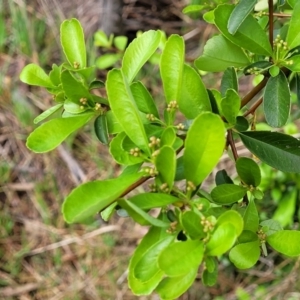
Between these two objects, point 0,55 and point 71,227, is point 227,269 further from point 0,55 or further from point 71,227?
point 0,55

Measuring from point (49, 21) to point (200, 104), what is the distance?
186 cm

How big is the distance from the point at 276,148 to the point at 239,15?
14 centimetres

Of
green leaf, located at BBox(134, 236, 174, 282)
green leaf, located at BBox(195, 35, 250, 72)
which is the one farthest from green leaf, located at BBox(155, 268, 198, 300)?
green leaf, located at BBox(195, 35, 250, 72)

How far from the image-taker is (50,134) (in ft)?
1.65

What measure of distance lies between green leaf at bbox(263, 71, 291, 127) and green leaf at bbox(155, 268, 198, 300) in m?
0.20

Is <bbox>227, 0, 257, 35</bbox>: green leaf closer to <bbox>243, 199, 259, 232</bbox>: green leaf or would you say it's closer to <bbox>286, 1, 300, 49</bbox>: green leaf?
<bbox>286, 1, 300, 49</bbox>: green leaf

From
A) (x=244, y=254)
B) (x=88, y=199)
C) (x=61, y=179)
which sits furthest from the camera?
(x=61, y=179)

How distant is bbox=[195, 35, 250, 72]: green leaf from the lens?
55 cm

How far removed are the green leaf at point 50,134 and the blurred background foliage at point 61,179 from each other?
1.28 metres

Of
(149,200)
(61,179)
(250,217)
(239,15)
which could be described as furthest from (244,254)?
(61,179)

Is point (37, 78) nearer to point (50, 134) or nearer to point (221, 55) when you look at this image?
point (50, 134)

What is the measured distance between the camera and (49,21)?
222 cm

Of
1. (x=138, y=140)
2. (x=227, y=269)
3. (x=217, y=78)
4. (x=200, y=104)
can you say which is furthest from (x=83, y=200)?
(x=217, y=78)

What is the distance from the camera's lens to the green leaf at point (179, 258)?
0.39 metres
